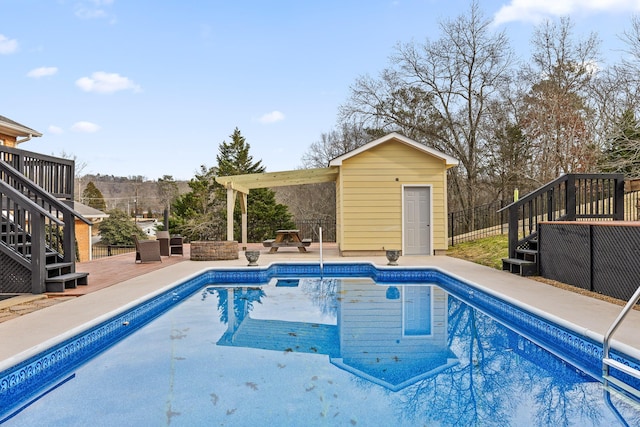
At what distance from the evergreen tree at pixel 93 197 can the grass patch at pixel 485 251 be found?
27541 millimetres

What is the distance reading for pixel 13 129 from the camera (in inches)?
519

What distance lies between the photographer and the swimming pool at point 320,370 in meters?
3.04

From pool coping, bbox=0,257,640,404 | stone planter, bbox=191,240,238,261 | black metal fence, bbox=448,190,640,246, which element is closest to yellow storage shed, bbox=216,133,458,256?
black metal fence, bbox=448,190,640,246

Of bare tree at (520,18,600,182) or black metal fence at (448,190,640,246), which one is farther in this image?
bare tree at (520,18,600,182)

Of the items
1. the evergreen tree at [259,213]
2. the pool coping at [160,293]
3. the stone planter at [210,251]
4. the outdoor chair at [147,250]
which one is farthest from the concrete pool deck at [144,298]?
the evergreen tree at [259,213]

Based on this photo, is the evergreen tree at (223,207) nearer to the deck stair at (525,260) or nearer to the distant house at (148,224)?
the distant house at (148,224)

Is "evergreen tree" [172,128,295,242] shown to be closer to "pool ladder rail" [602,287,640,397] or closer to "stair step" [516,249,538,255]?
"stair step" [516,249,538,255]

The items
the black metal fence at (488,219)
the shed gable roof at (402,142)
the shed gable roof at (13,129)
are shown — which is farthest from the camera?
the shed gable roof at (13,129)

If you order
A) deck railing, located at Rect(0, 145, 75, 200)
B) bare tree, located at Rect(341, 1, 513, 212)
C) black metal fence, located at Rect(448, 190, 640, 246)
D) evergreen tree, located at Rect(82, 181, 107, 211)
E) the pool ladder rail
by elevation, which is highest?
bare tree, located at Rect(341, 1, 513, 212)

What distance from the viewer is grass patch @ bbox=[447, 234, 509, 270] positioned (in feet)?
33.1

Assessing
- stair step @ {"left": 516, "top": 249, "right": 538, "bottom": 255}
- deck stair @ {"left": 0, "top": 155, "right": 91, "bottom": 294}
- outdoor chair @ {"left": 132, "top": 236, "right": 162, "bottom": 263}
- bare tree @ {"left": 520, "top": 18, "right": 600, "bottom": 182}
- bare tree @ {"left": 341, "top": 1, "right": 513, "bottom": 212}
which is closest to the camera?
deck stair @ {"left": 0, "top": 155, "right": 91, "bottom": 294}

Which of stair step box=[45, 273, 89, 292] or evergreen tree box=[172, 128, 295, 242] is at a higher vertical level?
evergreen tree box=[172, 128, 295, 242]

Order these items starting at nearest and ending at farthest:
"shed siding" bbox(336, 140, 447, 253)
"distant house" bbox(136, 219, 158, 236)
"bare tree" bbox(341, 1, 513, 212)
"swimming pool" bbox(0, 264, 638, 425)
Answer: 1. "swimming pool" bbox(0, 264, 638, 425)
2. "shed siding" bbox(336, 140, 447, 253)
3. "bare tree" bbox(341, 1, 513, 212)
4. "distant house" bbox(136, 219, 158, 236)

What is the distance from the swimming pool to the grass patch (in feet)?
12.7
